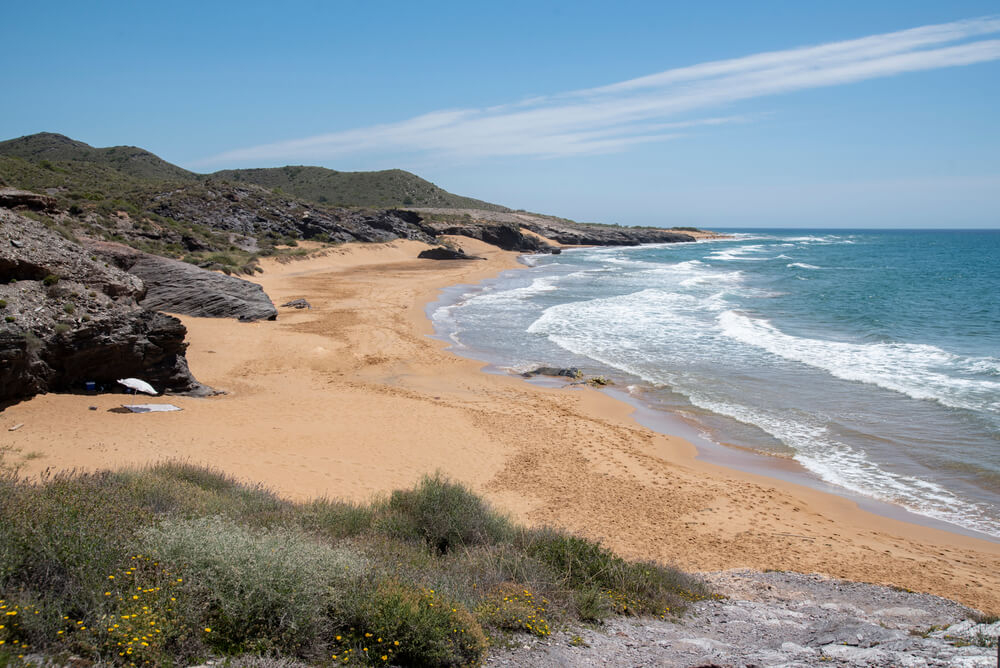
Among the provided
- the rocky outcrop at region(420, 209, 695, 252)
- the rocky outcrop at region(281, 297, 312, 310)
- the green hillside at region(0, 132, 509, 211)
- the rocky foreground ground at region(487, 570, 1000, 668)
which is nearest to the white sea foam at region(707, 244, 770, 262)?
the rocky outcrop at region(420, 209, 695, 252)

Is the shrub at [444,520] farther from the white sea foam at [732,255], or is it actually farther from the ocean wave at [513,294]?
the white sea foam at [732,255]

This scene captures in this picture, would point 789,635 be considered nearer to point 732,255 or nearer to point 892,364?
point 892,364

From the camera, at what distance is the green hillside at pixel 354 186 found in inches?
4011

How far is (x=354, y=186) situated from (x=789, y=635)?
109388mm

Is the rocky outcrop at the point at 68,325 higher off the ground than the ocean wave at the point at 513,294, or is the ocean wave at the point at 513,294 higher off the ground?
the rocky outcrop at the point at 68,325

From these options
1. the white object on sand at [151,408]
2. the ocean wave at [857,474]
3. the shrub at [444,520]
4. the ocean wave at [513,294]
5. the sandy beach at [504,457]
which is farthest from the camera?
the ocean wave at [513,294]

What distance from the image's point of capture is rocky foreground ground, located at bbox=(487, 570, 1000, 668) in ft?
14.1

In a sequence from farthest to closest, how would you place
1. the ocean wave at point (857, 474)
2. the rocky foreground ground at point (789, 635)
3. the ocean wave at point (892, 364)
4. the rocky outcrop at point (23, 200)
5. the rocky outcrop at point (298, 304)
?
the rocky outcrop at point (298, 304) → the rocky outcrop at point (23, 200) → the ocean wave at point (892, 364) → the ocean wave at point (857, 474) → the rocky foreground ground at point (789, 635)

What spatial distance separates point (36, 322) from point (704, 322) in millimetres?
21808

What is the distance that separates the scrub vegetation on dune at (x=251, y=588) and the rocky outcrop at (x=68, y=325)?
19.7 ft

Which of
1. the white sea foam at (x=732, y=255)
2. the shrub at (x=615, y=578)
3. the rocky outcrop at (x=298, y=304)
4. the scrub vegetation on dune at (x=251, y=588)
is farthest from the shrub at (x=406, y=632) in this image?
the white sea foam at (x=732, y=255)

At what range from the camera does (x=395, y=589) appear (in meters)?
4.23

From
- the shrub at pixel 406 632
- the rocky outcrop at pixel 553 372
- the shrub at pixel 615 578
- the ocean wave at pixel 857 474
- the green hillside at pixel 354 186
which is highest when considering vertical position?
the green hillside at pixel 354 186

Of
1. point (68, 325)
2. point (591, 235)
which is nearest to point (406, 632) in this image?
point (68, 325)
